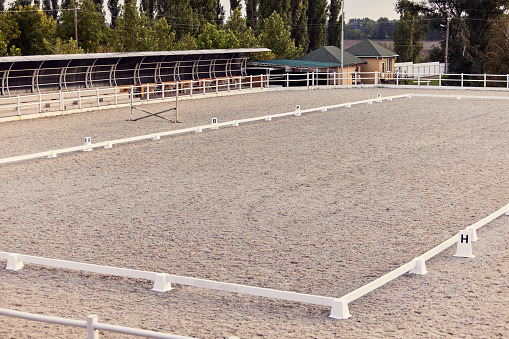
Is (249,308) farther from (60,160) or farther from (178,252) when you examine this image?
(60,160)

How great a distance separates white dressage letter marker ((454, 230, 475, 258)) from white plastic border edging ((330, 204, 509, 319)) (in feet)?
0.76

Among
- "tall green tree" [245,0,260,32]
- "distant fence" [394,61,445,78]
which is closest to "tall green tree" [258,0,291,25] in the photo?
"tall green tree" [245,0,260,32]

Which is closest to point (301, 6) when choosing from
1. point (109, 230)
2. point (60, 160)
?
point (60, 160)

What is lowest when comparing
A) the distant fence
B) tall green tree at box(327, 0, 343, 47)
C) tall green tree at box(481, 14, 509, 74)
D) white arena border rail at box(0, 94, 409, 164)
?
white arena border rail at box(0, 94, 409, 164)

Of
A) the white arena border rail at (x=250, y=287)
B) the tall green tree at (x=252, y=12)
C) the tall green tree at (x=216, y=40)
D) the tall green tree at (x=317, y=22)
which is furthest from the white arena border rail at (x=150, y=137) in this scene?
the tall green tree at (x=252, y=12)

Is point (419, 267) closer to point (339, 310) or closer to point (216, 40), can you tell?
point (339, 310)

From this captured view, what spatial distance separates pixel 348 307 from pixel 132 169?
8984 millimetres

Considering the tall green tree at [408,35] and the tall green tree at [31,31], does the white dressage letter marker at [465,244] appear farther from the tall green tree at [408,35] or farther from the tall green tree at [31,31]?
the tall green tree at [408,35]

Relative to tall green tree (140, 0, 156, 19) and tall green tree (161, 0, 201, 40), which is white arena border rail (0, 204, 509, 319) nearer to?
tall green tree (161, 0, 201, 40)

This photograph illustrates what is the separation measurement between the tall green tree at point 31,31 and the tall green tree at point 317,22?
1207 inches

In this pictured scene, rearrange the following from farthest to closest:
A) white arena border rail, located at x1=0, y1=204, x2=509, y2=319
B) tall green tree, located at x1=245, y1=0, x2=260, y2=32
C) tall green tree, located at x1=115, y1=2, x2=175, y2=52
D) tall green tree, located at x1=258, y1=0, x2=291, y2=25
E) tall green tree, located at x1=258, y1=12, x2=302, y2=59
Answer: tall green tree, located at x1=245, y1=0, x2=260, y2=32 < tall green tree, located at x1=258, y1=0, x2=291, y2=25 < tall green tree, located at x1=258, y1=12, x2=302, y2=59 < tall green tree, located at x1=115, y1=2, x2=175, y2=52 < white arena border rail, located at x1=0, y1=204, x2=509, y2=319

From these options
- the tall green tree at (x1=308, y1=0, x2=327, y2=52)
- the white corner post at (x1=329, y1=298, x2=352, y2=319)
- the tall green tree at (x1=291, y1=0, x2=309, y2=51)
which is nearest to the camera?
the white corner post at (x1=329, y1=298, x2=352, y2=319)

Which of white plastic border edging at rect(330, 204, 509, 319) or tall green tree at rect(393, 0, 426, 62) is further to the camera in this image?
tall green tree at rect(393, 0, 426, 62)

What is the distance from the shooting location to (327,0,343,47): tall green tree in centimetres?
7594
